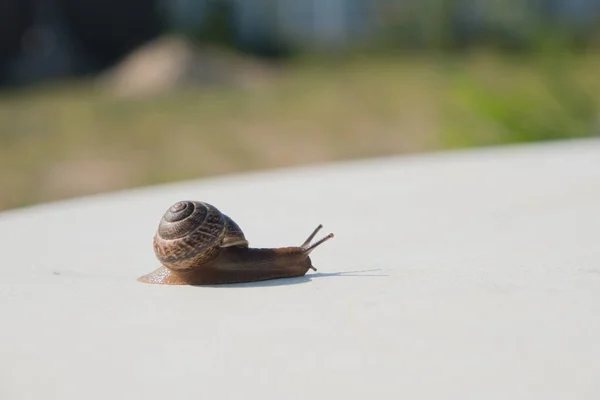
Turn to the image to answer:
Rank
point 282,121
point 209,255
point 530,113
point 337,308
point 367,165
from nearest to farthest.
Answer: point 337,308, point 209,255, point 367,165, point 530,113, point 282,121

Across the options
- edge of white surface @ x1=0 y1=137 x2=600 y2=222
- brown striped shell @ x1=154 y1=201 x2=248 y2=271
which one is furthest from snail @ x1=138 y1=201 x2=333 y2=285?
edge of white surface @ x1=0 y1=137 x2=600 y2=222

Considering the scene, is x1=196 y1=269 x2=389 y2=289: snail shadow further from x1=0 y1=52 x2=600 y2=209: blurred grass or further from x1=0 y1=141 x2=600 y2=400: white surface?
x1=0 y1=52 x2=600 y2=209: blurred grass

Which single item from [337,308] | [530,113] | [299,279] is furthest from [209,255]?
[530,113]

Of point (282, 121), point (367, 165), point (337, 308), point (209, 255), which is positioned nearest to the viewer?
point (337, 308)

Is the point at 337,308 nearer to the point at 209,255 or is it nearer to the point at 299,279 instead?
the point at 299,279

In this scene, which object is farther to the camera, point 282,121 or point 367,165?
point 282,121

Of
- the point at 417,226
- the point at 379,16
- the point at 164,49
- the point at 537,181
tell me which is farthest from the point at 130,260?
the point at 379,16
